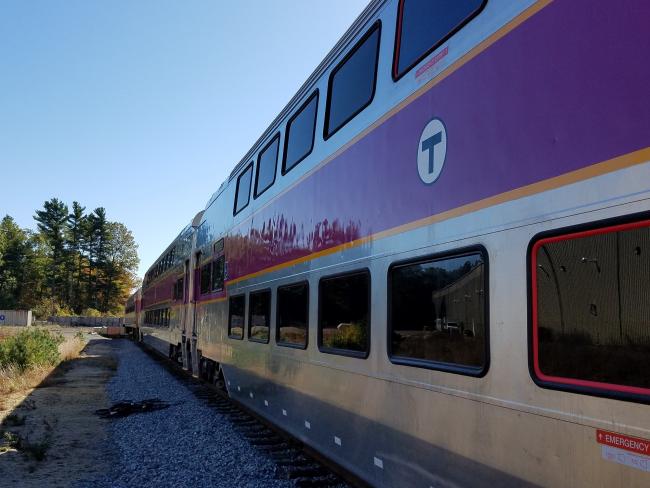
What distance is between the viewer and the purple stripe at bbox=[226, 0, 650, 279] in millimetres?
2420

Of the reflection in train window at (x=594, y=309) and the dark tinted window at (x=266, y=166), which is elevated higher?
the dark tinted window at (x=266, y=166)

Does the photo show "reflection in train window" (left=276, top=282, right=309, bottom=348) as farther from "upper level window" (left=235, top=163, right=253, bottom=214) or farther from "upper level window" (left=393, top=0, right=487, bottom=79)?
"upper level window" (left=235, top=163, right=253, bottom=214)

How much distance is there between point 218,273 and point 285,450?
4.54 m

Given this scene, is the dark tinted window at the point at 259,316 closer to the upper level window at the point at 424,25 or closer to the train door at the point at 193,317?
the upper level window at the point at 424,25

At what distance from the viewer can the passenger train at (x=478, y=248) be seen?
7.89 feet

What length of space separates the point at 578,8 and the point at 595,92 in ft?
1.50

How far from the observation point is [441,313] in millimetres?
3648

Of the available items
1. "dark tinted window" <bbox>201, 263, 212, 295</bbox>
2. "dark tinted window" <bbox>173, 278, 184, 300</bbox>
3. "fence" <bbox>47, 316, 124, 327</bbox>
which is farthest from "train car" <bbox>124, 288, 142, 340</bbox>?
"fence" <bbox>47, 316, 124, 327</bbox>

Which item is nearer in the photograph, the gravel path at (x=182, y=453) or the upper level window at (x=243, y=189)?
the gravel path at (x=182, y=453)

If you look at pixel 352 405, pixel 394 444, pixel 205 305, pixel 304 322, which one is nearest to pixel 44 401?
pixel 205 305

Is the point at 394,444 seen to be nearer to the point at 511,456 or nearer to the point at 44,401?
the point at 511,456

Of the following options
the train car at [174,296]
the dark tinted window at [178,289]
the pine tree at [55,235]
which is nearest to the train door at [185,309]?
the train car at [174,296]

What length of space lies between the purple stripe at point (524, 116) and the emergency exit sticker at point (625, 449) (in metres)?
1.15

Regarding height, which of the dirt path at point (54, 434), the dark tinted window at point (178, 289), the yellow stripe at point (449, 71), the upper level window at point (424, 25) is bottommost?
the dirt path at point (54, 434)
